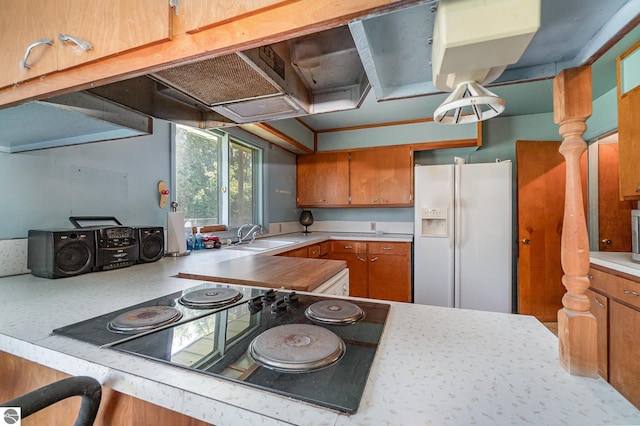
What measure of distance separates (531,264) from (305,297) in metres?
3.00

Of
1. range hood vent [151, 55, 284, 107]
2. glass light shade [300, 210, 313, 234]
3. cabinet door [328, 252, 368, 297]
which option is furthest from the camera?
glass light shade [300, 210, 313, 234]

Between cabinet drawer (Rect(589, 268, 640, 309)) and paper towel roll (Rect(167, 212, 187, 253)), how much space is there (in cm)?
269

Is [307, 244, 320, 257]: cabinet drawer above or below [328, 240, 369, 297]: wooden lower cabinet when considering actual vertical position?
above

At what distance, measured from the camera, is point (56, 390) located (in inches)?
19.3

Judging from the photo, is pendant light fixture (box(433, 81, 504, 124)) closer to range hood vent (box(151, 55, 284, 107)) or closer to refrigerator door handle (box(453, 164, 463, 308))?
range hood vent (box(151, 55, 284, 107))

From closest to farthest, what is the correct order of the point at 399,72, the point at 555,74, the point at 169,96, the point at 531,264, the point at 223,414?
the point at 223,414 → the point at 555,74 → the point at 399,72 → the point at 169,96 → the point at 531,264

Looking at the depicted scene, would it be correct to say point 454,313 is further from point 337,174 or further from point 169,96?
point 337,174

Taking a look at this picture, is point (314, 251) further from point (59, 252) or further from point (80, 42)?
point (80, 42)

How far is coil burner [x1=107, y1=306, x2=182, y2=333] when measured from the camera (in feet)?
2.25

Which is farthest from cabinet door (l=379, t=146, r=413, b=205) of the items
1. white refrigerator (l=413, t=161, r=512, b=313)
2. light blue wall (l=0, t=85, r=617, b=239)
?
light blue wall (l=0, t=85, r=617, b=239)

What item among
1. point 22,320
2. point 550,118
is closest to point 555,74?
point 22,320

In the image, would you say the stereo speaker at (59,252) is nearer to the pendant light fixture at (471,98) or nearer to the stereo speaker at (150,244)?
the stereo speaker at (150,244)

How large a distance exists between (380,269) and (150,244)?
235 cm

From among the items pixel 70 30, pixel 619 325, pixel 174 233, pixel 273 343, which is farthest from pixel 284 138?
pixel 619 325
